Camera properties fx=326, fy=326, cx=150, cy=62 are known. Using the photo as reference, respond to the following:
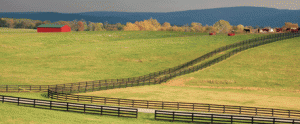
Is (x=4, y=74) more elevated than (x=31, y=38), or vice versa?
(x=31, y=38)

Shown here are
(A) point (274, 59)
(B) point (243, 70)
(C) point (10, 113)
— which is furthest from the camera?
(A) point (274, 59)

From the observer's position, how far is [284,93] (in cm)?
4912

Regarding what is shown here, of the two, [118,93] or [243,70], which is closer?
[118,93]

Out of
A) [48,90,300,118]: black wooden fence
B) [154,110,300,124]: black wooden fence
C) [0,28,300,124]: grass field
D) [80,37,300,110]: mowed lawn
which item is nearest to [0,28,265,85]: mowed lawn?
[0,28,300,124]: grass field

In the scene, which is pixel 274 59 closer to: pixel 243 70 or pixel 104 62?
pixel 243 70

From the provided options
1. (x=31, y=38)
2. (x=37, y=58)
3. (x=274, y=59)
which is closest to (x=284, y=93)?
(x=274, y=59)

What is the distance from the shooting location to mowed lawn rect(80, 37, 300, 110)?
42.8 m

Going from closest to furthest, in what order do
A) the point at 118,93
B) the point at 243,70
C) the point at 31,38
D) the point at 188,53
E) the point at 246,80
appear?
the point at 118,93
the point at 246,80
the point at 243,70
the point at 188,53
the point at 31,38

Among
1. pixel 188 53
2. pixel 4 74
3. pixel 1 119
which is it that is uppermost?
pixel 188 53

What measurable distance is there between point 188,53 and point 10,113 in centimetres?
5597

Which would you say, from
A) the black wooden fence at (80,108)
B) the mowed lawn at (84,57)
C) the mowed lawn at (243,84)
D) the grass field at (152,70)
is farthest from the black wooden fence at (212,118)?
the mowed lawn at (84,57)

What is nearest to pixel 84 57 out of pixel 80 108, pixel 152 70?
pixel 152 70

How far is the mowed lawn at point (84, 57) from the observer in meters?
60.9

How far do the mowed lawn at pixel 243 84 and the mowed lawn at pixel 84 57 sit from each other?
39.9 feet
